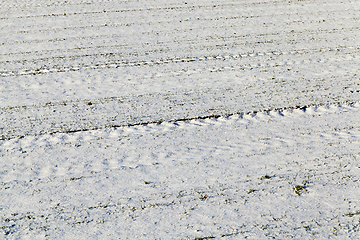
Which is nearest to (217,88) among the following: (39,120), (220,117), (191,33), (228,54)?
(220,117)

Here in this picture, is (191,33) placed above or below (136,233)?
above

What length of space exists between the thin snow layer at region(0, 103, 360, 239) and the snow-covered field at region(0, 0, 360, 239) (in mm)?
12

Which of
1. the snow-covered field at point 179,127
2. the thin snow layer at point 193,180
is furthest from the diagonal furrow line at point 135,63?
the thin snow layer at point 193,180

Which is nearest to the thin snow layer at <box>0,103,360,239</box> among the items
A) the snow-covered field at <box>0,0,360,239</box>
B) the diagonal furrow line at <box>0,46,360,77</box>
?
the snow-covered field at <box>0,0,360,239</box>

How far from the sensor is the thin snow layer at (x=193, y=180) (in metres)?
2.54

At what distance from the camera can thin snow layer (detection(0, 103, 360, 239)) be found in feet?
8.33

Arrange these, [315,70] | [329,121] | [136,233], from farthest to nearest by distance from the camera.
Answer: [315,70] → [329,121] → [136,233]

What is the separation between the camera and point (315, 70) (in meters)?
4.39

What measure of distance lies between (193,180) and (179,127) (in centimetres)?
75

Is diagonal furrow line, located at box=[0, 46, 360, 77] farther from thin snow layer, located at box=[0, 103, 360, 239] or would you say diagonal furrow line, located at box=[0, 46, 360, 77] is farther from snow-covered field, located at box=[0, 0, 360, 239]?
thin snow layer, located at box=[0, 103, 360, 239]

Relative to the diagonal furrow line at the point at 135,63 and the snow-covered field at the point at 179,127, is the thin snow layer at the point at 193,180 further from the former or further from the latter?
the diagonal furrow line at the point at 135,63

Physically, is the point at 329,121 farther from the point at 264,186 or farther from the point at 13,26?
the point at 13,26

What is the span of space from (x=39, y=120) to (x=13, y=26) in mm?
2862

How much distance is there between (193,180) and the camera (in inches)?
114
